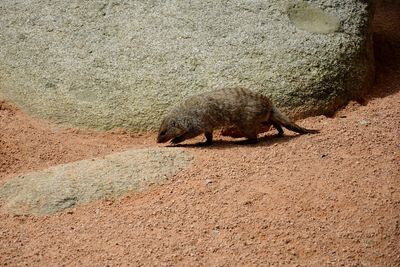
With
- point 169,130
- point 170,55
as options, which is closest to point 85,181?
point 169,130

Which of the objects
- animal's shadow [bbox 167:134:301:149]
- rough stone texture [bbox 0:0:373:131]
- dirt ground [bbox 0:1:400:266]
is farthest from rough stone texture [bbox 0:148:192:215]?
rough stone texture [bbox 0:0:373:131]

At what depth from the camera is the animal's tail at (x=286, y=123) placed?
5.76 m

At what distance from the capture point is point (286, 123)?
19.0 ft

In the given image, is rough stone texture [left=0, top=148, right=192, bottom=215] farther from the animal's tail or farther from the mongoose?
the animal's tail

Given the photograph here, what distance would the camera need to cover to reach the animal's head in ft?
19.5

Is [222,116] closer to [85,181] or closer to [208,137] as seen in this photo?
[208,137]

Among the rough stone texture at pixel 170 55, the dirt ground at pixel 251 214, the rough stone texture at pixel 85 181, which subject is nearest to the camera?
the dirt ground at pixel 251 214

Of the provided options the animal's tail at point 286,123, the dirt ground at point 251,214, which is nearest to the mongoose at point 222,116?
the animal's tail at point 286,123

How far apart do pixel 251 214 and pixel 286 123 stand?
72.4 inches

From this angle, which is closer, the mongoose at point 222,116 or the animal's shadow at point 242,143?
the animal's shadow at point 242,143

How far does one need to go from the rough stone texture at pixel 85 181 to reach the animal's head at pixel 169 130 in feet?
2.52

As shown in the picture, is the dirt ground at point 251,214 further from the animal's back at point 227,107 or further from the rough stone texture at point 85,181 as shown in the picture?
the animal's back at point 227,107

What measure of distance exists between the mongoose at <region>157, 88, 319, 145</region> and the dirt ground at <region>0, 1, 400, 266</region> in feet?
0.89

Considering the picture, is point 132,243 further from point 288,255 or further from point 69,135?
point 69,135
